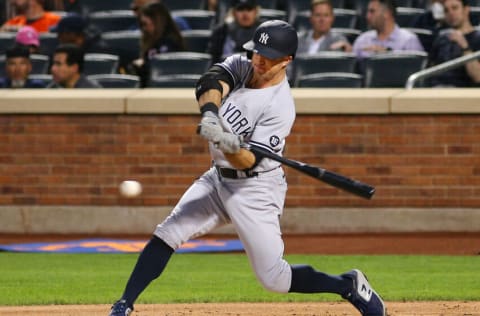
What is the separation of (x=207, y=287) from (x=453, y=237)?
3.56m

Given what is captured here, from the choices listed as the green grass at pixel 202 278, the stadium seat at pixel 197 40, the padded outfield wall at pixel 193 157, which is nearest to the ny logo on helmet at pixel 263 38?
the green grass at pixel 202 278

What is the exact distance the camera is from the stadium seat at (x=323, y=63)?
39.4 feet

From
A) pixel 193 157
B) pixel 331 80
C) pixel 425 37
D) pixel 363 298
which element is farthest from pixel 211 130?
pixel 425 37

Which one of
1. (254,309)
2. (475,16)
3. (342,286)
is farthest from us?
(475,16)

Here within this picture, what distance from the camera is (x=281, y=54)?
5863mm

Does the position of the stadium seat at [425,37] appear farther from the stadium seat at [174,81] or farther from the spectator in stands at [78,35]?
the spectator in stands at [78,35]

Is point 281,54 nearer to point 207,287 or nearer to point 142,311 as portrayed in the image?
point 142,311

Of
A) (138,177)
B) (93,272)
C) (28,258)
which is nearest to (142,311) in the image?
(93,272)

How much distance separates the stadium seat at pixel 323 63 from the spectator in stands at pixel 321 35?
19 centimetres

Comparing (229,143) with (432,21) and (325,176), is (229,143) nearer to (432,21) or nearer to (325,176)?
(325,176)

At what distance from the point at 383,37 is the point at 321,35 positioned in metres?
0.72

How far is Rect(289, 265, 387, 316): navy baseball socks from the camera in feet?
20.0

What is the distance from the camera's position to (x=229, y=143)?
5.49 m

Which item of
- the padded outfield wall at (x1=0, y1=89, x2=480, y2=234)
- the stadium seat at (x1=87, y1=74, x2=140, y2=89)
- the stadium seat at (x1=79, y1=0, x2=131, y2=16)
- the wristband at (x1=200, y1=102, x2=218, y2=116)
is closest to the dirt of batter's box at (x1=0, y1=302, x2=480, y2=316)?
the wristband at (x1=200, y1=102, x2=218, y2=116)
